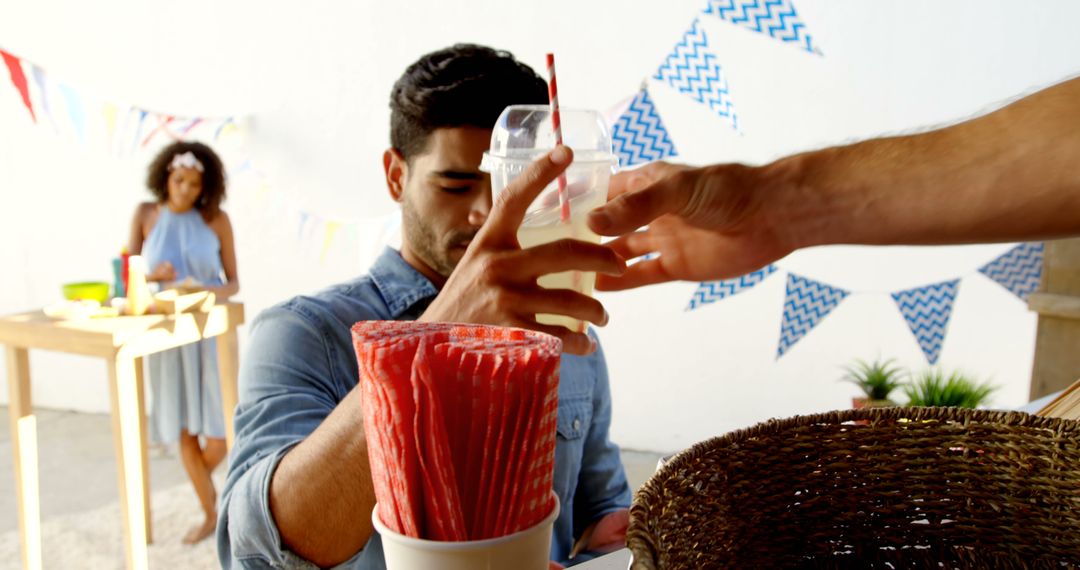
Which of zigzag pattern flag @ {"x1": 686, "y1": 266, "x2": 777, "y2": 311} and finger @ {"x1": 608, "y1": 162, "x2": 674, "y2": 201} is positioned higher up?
finger @ {"x1": 608, "y1": 162, "x2": 674, "y2": 201}

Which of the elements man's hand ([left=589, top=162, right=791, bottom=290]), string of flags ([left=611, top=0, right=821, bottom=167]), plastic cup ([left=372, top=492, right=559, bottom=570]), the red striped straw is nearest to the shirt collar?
man's hand ([left=589, top=162, right=791, bottom=290])

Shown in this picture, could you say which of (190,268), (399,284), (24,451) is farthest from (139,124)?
(399,284)

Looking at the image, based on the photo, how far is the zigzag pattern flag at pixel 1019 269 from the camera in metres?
→ 2.88

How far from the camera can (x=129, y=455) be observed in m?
2.56

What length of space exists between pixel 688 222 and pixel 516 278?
0.81 feet

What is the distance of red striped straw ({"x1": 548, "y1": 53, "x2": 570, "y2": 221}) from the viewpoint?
29.5 inches

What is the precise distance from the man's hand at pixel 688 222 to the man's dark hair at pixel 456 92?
0.48 metres

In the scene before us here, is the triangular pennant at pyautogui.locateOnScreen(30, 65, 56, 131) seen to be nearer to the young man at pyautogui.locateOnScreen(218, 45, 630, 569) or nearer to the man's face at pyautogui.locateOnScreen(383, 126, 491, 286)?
the young man at pyautogui.locateOnScreen(218, 45, 630, 569)

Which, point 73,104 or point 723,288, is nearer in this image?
point 723,288

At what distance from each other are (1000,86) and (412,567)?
9.81 ft

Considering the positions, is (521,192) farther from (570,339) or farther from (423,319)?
(423,319)

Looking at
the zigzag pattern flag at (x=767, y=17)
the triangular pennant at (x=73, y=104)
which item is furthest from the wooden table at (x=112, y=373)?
the zigzag pattern flag at (x=767, y=17)

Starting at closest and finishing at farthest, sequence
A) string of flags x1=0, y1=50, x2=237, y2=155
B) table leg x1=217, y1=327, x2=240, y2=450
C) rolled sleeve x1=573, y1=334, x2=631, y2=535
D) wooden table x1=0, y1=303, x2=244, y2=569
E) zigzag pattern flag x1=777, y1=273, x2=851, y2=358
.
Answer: rolled sleeve x1=573, y1=334, x2=631, y2=535 → wooden table x1=0, y1=303, x2=244, y2=569 → table leg x1=217, y1=327, x2=240, y2=450 → zigzag pattern flag x1=777, y1=273, x2=851, y2=358 → string of flags x1=0, y1=50, x2=237, y2=155

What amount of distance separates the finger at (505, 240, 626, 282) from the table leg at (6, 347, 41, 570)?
246cm
